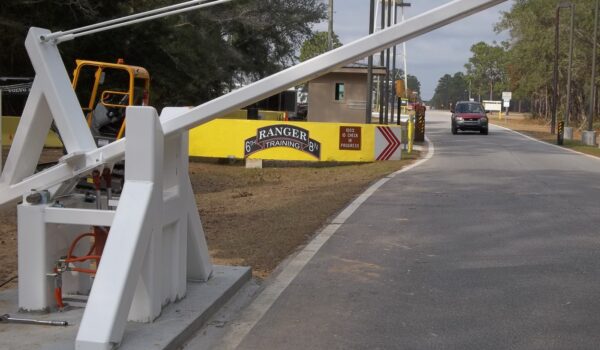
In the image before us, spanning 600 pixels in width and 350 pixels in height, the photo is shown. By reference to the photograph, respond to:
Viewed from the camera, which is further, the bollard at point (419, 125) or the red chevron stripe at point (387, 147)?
the bollard at point (419, 125)

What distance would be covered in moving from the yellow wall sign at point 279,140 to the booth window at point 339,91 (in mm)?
9936

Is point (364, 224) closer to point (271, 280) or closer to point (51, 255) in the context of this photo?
point (271, 280)

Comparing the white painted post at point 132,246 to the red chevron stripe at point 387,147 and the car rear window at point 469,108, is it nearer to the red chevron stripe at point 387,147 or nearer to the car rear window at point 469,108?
the red chevron stripe at point 387,147

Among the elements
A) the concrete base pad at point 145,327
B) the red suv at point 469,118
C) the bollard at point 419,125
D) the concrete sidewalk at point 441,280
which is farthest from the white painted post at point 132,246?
the red suv at point 469,118

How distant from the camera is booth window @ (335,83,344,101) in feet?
104

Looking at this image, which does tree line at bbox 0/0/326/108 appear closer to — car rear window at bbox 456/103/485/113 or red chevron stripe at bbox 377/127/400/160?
red chevron stripe at bbox 377/127/400/160

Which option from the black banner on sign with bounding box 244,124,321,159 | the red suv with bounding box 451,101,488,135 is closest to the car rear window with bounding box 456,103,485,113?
the red suv with bounding box 451,101,488,135

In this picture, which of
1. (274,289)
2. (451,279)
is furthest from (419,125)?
(274,289)

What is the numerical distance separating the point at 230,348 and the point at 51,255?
1577 mm

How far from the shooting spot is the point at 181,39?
3059cm

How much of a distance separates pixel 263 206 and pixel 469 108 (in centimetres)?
3227

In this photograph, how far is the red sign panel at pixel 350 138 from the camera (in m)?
21.8

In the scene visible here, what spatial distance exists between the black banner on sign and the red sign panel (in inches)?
29.4

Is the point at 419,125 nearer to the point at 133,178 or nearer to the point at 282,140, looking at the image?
the point at 282,140
